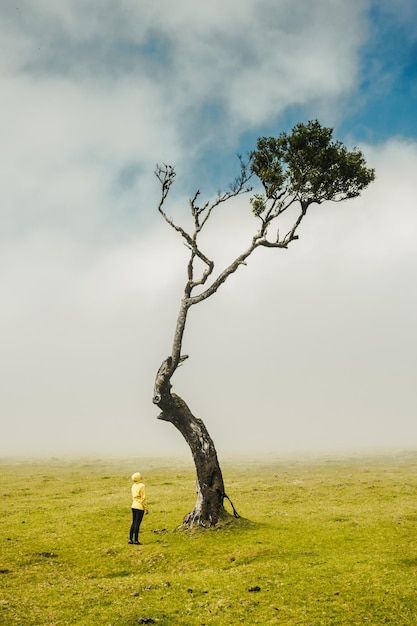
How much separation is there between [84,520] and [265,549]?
14.0 m

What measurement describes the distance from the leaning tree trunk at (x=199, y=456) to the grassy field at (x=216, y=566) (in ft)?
4.21

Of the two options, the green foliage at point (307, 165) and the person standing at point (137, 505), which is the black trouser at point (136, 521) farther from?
the green foliage at point (307, 165)

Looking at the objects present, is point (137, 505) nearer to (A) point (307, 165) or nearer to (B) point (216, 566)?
(B) point (216, 566)

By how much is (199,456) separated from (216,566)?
7749 mm

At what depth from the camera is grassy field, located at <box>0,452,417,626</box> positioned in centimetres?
1499

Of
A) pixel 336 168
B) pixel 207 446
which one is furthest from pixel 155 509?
pixel 336 168

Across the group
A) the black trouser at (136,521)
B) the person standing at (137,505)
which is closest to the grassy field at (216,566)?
the black trouser at (136,521)

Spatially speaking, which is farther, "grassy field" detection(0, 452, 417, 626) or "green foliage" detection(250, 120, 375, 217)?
"green foliage" detection(250, 120, 375, 217)

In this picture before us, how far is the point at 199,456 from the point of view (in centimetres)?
2758

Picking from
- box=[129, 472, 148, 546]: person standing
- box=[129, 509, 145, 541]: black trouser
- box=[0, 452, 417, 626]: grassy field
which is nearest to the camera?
box=[0, 452, 417, 626]: grassy field

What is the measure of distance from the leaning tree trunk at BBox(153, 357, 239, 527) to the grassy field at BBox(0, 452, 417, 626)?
4.21ft

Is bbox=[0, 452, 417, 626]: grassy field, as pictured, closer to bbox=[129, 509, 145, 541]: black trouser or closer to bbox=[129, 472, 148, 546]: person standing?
bbox=[129, 509, 145, 541]: black trouser

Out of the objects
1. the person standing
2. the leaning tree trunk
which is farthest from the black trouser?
the leaning tree trunk

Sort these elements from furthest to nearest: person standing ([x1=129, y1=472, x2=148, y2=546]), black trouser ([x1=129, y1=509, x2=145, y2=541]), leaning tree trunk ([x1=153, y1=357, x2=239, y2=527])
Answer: leaning tree trunk ([x1=153, y1=357, x2=239, y2=527]), black trouser ([x1=129, y1=509, x2=145, y2=541]), person standing ([x1=129, y1=472, x2=148, y2=546])
